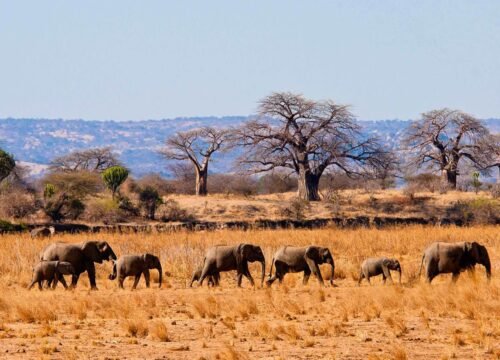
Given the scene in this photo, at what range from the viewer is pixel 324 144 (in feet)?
202

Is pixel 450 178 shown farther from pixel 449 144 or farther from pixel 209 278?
pixel 209 278

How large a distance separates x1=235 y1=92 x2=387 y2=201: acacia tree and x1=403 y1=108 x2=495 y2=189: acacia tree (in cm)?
581

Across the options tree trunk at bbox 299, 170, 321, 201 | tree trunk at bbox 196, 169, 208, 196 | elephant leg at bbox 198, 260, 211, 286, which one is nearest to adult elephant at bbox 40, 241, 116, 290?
elephant leg at bbox 198, 260, 211, 286

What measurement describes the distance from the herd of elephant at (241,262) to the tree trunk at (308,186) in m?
36.8

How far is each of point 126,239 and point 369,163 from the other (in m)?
32.9

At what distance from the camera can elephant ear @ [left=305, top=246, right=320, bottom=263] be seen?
23322 mm

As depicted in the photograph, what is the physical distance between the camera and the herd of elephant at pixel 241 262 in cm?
2234

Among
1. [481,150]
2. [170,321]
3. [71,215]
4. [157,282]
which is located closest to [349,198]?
[481,150]

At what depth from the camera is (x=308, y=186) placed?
6144cm

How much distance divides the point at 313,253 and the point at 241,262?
1.56m

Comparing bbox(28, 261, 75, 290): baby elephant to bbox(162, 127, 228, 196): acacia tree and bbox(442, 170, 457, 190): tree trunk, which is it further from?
bbox(442, 170, 457, 190): tree trunk

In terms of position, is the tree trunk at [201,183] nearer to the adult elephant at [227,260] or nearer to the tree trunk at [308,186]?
the tree trunk at [308,186]

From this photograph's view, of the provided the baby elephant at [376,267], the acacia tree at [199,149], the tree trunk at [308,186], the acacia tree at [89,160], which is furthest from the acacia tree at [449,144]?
the baby elephant at [376,267]

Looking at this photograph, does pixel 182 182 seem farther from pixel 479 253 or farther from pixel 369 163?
pixel 479 253
